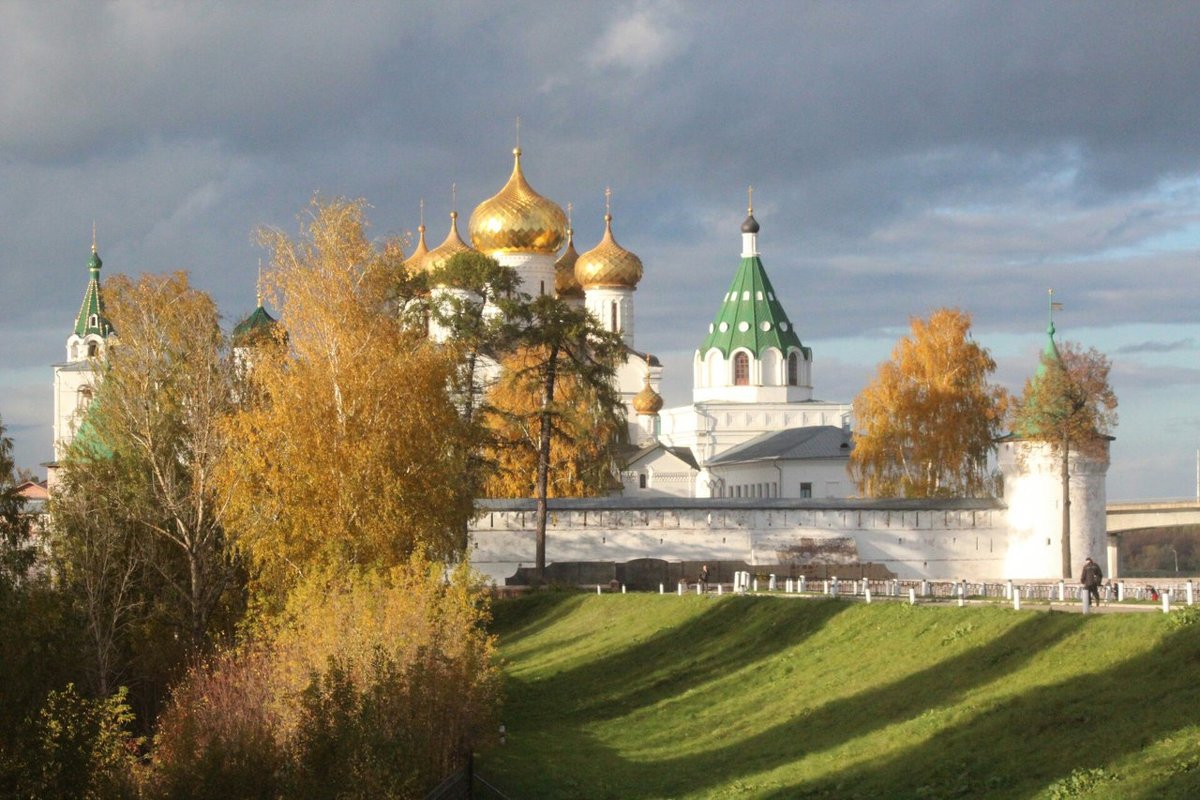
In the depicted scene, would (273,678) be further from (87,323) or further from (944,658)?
(87,323)

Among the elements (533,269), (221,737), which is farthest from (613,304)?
(221,737)

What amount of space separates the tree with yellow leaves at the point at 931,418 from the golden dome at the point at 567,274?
22.8 metres

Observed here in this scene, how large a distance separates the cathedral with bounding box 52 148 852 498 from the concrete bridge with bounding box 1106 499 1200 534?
345 inches

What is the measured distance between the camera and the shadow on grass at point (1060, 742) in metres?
16.6

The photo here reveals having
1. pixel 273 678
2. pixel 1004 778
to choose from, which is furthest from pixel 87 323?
pixel 1004 778

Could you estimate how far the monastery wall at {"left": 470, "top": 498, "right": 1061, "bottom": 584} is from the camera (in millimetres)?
43031

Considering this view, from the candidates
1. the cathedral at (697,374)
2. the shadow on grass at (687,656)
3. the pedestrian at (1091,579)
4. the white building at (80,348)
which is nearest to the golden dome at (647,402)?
the cathedral at (697,374)

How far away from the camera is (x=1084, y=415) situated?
136 feet

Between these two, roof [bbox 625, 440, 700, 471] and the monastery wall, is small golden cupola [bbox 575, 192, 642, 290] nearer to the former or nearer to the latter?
roof [bbox 625, 440, 700, 471]

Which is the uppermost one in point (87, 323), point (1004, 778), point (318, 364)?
point (87, 323)

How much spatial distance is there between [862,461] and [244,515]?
26786 millimetres

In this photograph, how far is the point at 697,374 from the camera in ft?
257

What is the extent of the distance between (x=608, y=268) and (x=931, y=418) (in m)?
24.6

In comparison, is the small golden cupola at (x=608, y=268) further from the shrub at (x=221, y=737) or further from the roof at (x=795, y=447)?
the shrub at (x=221, y=737)
